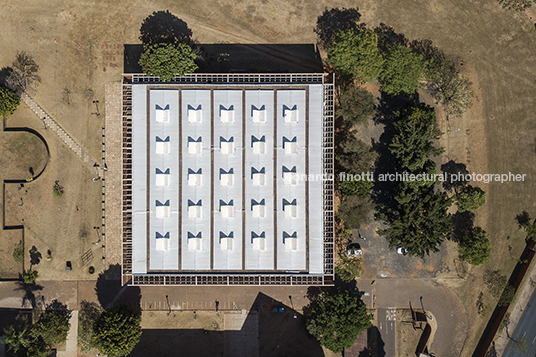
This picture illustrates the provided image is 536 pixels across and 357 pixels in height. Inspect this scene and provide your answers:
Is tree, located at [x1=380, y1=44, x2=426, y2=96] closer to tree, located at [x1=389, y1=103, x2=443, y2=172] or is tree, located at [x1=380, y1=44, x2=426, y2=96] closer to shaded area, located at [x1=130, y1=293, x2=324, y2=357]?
tree, located at [x1=389, y1=103, x2=443, y2=172]

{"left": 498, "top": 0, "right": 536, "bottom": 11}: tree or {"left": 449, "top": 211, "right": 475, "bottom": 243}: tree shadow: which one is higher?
{"left": 498, "top": 0, "right": 536, "bottom": 11}: tree

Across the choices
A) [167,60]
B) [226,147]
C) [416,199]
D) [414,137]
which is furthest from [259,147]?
[416,199]

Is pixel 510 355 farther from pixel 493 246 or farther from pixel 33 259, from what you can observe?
pixel 33 259

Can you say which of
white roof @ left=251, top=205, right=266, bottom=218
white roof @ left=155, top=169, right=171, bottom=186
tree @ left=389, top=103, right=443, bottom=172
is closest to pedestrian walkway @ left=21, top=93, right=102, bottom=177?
white roof @ left=155, top=169, right=171, bottom=186

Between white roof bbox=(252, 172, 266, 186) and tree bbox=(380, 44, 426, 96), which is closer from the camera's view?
white roof bbox=(252, 172, 266, 186)

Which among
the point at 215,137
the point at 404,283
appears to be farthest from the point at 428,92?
the point at 215,137

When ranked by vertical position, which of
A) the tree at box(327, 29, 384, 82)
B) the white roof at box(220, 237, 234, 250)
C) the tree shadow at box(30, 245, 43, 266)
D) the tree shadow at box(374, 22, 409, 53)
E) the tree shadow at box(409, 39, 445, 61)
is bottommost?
the tree shadow at box(30, 245, 43, 266)
